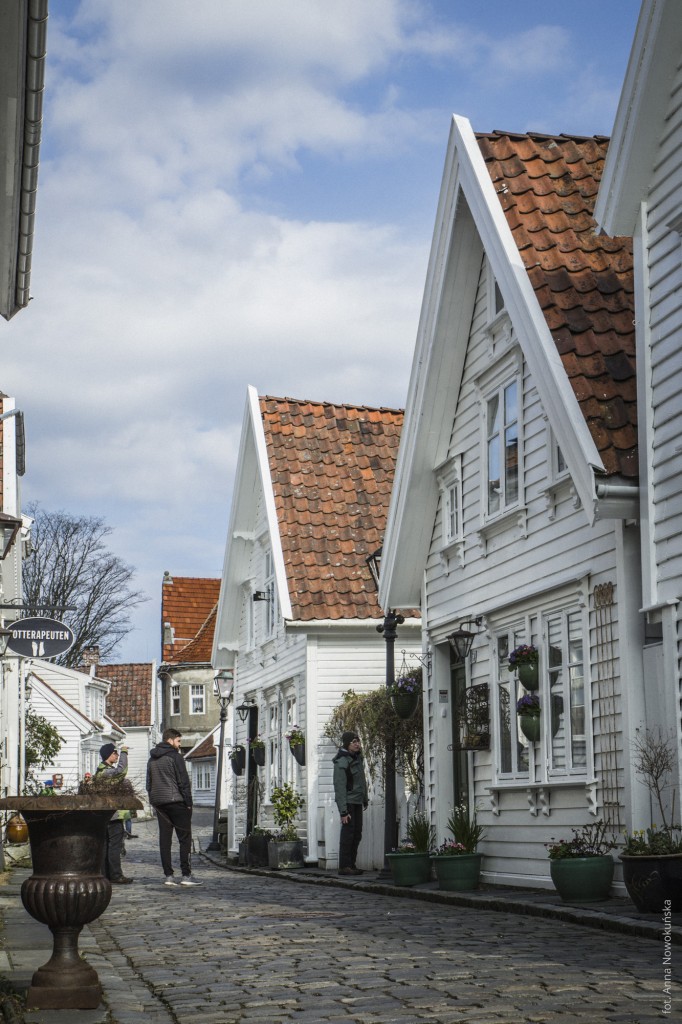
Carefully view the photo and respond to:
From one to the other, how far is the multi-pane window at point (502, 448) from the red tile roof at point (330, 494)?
695 centimetres

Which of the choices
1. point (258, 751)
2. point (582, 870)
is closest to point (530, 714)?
point (582, 870)

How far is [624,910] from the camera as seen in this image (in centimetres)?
1025

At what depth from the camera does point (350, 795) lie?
1911 centimetres

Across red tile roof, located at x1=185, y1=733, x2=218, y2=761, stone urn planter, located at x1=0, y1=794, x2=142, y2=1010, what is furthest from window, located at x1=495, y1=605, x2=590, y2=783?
red tile roof, located at x1=185, y1=733, x2=218, y2=761

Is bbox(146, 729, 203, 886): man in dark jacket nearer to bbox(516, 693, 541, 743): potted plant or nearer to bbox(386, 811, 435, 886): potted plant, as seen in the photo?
bbox(386, 811, 435, 886): potted plant

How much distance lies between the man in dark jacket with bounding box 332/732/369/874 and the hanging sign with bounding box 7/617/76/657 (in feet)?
20.6

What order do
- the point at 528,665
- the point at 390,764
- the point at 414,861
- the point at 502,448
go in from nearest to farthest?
1. the point at 528,665
2. the point at 502,448
3. the point at 414,861
4. the point at 390,764

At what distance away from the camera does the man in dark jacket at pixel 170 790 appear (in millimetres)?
15938

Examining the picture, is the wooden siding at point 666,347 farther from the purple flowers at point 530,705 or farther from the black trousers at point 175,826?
the black trousers at point 175,826

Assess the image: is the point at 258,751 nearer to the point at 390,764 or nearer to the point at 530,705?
the point at 390,764

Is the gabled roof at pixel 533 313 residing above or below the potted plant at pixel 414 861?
above

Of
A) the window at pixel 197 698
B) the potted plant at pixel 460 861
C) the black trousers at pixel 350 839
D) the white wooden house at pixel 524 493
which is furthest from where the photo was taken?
the window at pixel 197 698

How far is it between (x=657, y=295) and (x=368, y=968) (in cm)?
612

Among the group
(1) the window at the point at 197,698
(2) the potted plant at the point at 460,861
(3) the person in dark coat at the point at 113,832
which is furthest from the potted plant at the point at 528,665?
(1) the window at the point at 197,698
